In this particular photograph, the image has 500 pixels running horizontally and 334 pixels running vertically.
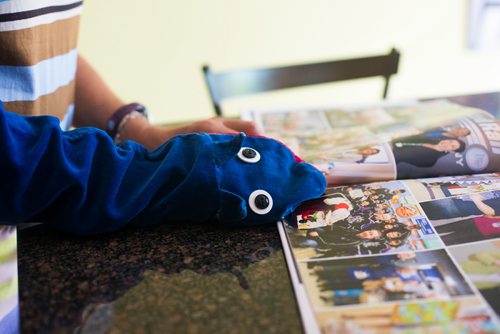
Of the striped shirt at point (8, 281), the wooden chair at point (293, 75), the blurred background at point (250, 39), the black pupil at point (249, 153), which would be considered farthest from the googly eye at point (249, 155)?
the blurred background at point (250, 39)

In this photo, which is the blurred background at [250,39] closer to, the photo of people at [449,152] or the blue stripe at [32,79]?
the blue stripe at [32,79]

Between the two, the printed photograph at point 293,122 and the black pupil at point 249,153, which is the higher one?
the black pupil at point 249,153

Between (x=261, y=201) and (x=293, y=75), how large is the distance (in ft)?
2.44

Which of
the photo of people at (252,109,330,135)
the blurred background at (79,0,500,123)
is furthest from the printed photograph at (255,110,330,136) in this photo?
the blurred background at (79,0,500,123)

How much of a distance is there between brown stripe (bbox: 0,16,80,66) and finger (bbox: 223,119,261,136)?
9.9 inches

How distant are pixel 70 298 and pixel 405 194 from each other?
14.9 inches

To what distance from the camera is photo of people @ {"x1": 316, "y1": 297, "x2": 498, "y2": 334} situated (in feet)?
1.26

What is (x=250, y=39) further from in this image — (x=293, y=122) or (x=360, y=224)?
(x=360, y=224)

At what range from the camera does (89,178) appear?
19.4 inches

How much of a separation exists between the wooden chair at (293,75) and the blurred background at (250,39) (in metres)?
0.90

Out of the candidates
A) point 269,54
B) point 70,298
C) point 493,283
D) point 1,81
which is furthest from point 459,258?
point 269,54

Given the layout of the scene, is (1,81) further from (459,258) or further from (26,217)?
(459,258)

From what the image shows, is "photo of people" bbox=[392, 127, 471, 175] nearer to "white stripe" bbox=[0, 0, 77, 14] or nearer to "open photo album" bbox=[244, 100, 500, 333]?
"open photo album" bbox=[244, 100, 500, 333]

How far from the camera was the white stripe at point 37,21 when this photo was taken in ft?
1.86
